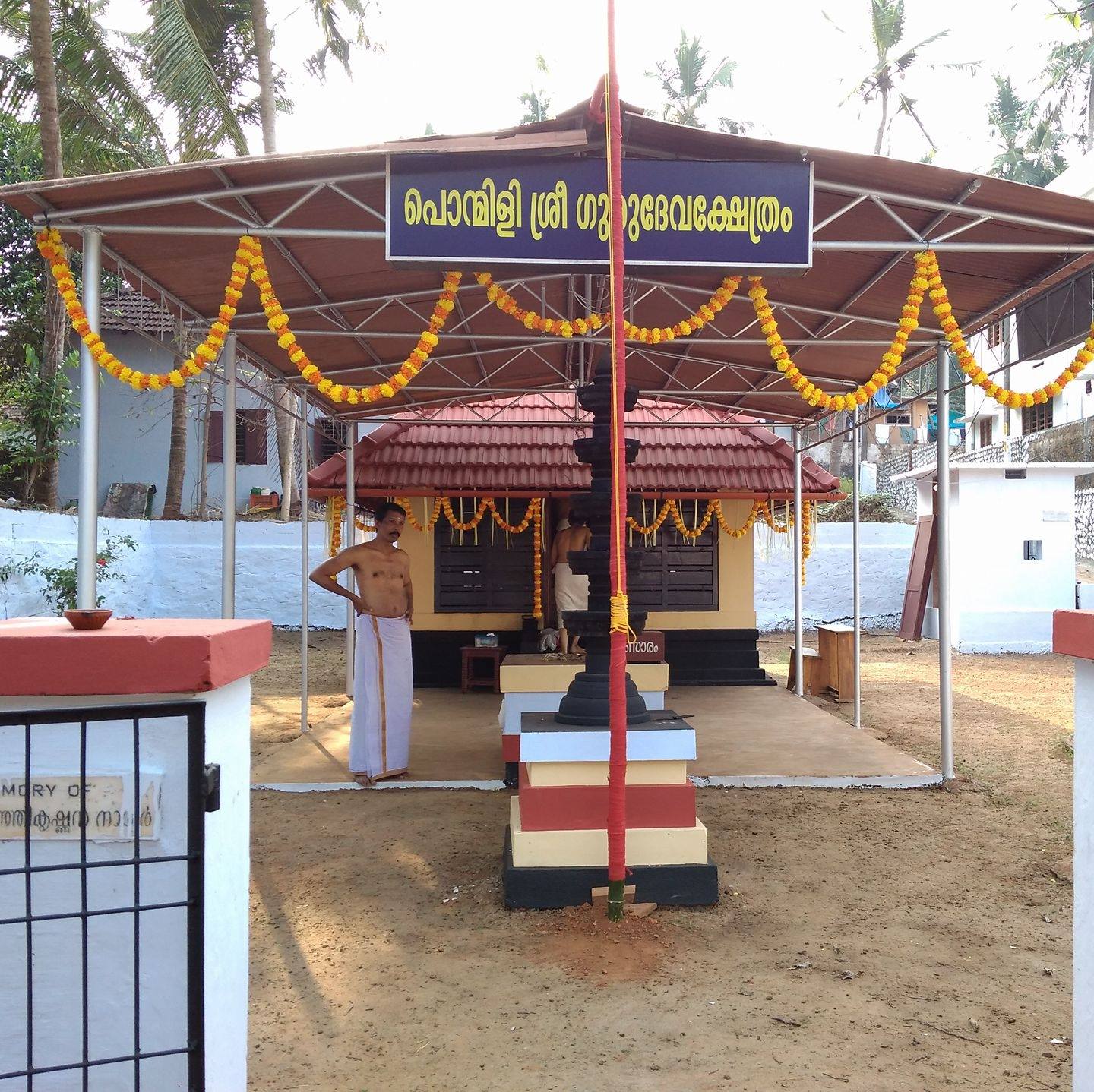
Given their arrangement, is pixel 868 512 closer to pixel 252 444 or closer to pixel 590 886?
pixel 252 444

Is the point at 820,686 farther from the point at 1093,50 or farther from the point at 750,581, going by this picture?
the point at 1093,50

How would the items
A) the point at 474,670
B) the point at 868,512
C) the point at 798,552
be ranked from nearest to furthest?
1. the point at 798,552
2. the point at 474,670
3. the point at 868,512

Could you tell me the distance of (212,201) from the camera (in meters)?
5.05

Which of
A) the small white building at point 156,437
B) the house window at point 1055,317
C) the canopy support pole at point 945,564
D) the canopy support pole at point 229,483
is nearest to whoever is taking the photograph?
the house window at point 1055,317

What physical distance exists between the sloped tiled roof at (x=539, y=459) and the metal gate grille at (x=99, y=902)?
8.12 meters

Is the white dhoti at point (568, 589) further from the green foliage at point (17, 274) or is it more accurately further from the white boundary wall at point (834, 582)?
the green foliage at point (17, 274)

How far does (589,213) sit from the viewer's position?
4.79m

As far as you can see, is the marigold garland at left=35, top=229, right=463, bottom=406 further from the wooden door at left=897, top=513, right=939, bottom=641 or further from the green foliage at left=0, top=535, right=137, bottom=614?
the wooden door at left=897, top=513, right=939, bottom=641

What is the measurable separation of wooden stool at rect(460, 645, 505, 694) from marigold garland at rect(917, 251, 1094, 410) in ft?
21.2

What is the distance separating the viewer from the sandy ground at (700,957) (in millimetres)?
3104

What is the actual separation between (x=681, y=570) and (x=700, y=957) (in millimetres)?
8241

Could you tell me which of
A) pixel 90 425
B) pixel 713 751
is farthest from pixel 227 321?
pixel 713 751

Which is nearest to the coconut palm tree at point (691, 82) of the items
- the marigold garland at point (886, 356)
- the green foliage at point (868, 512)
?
the green foliage at point (868, 512)

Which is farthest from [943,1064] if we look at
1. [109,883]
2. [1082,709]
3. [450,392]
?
[450,392]
